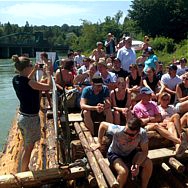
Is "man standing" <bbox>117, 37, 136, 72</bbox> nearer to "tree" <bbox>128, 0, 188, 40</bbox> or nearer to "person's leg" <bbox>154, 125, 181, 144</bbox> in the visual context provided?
"person's leg" <bbox>154, 125, 181, 144</bbox>

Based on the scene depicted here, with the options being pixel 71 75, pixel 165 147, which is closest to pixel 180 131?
pixel 165 147

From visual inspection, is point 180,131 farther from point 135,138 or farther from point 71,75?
point 71,75

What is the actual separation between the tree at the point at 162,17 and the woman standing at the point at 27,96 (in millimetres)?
36341

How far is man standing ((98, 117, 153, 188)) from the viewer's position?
5617mm

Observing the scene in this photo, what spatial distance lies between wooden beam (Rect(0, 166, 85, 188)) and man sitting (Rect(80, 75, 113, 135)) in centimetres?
140

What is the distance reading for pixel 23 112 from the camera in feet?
20.0

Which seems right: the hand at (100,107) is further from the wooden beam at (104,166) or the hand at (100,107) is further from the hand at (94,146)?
the hand at (94,146)

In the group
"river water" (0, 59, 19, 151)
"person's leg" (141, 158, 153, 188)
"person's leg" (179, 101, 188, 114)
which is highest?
"person's leg" (179, 101, 188, 114)

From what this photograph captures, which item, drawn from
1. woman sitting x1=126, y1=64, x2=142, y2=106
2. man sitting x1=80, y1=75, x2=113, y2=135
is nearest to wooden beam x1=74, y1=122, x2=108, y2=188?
man sitting x1=80, y1=75, x2=113, y2=135

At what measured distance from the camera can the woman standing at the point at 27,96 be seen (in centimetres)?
588

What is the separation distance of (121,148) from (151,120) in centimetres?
141

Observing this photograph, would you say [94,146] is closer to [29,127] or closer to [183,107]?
[29,127]

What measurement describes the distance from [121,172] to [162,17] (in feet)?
130

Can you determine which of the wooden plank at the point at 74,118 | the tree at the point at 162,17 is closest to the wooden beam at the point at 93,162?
the wooden plank at the point at 74,118
